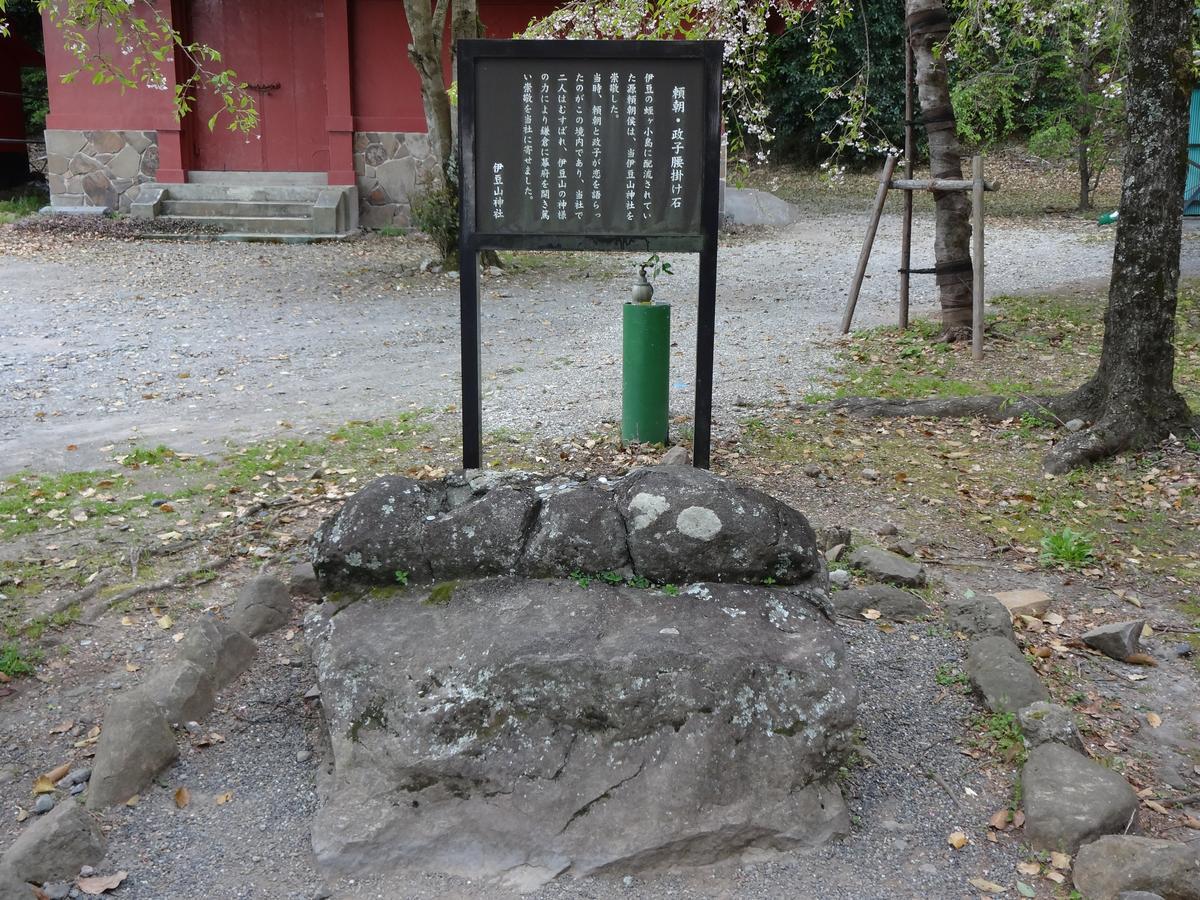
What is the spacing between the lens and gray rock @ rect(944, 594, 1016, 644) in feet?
14.5

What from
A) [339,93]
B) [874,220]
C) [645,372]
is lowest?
[645,372]

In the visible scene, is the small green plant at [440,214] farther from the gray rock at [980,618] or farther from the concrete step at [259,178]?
the gray rock at [980,618]

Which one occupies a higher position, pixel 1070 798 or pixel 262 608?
pixel 262 608

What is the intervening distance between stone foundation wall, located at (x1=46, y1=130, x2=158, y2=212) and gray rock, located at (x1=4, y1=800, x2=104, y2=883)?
16.6 metres

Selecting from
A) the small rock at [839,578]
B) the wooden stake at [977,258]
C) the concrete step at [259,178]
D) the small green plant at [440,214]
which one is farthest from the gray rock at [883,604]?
the concrete step at [259,178]

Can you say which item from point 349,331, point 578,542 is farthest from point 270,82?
point 578,542

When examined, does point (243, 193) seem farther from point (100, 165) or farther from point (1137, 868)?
point (1137, 868)

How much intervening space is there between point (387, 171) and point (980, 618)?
15.2m

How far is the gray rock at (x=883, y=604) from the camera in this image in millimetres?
4641

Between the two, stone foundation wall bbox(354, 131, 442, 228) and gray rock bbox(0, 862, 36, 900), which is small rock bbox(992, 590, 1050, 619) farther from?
stone foundation wall bbox(354, 131, 442, 228)

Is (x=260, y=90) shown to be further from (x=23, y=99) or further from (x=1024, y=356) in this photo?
(x=1024, y=356)

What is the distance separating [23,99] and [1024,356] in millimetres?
20484

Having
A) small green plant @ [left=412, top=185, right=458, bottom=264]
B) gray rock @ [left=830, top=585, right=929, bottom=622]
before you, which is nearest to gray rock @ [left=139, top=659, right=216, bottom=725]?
gray rock @ [left=830, top=585, right=929, bottom=622]

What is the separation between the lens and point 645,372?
6.73 meters
